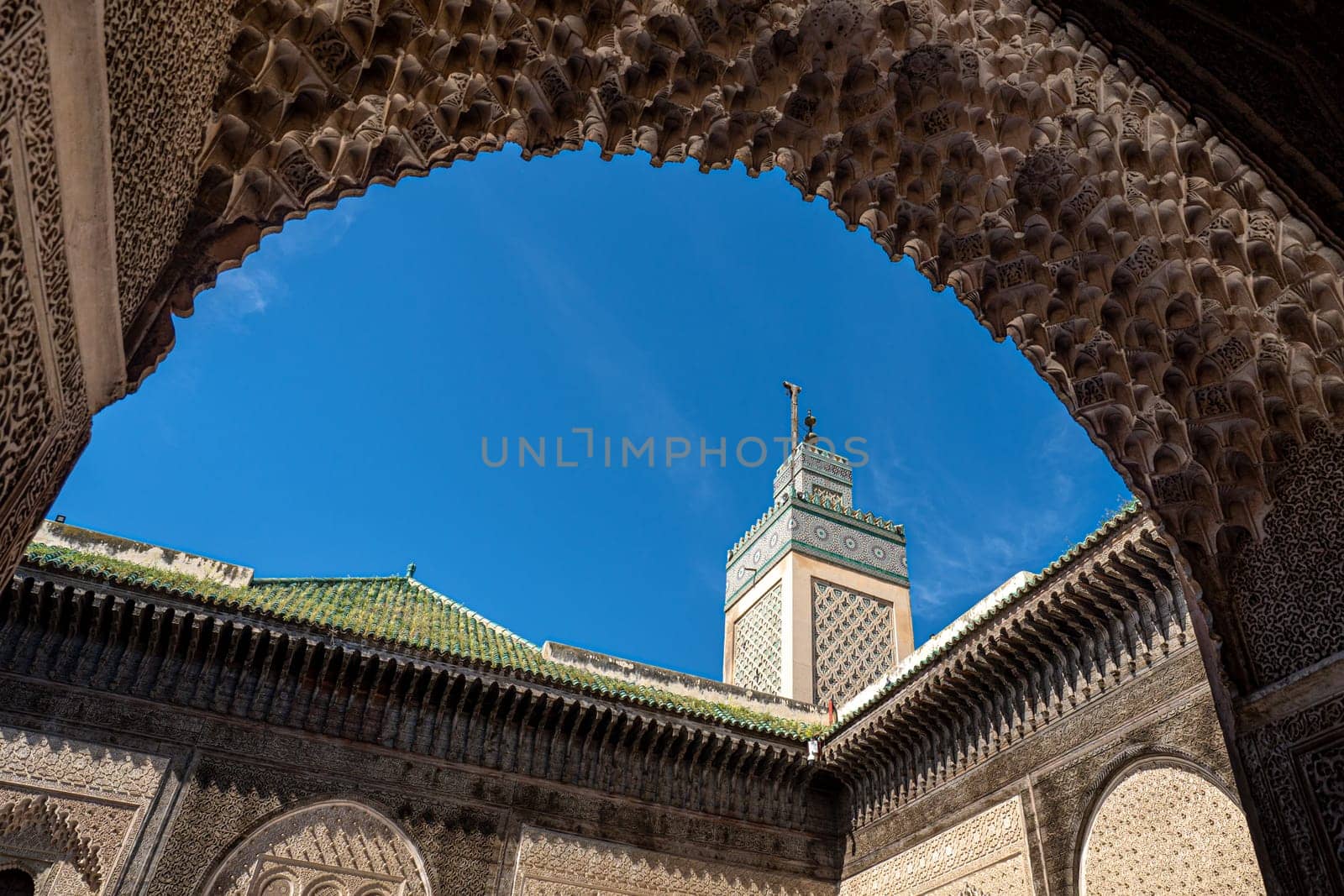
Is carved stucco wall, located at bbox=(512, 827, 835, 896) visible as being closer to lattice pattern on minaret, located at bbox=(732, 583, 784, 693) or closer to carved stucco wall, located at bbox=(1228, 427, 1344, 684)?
lattice pattern on minaret, located at bbox=(732, 583, 784, 693)

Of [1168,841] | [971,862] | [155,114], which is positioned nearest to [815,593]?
[971,862]

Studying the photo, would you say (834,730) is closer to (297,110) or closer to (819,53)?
(819,53)

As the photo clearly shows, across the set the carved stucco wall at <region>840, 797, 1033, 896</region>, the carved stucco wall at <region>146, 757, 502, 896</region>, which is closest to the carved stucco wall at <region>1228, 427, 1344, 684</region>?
the carved stucco wall at <region>840, 797, 1033, 896</region>

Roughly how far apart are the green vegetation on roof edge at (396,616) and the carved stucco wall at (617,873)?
50.8 inches

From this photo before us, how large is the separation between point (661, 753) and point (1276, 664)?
6667 mm

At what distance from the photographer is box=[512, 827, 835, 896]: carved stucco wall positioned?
7934 millimetres

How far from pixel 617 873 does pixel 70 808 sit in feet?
14.2

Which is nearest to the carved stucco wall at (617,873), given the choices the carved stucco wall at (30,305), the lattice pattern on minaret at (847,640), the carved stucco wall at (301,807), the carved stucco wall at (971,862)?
the carved stucco wall at (301,807)

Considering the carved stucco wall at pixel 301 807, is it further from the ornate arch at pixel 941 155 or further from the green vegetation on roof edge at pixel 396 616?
the ornate arch at pixel 941 155

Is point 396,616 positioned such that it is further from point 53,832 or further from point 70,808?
point 53,832

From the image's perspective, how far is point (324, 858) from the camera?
290 inches

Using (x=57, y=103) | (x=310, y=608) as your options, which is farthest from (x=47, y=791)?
(x=57, y=103)

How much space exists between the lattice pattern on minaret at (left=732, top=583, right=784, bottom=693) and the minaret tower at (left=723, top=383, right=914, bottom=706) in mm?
18

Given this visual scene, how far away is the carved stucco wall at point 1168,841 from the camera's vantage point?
204 inches
